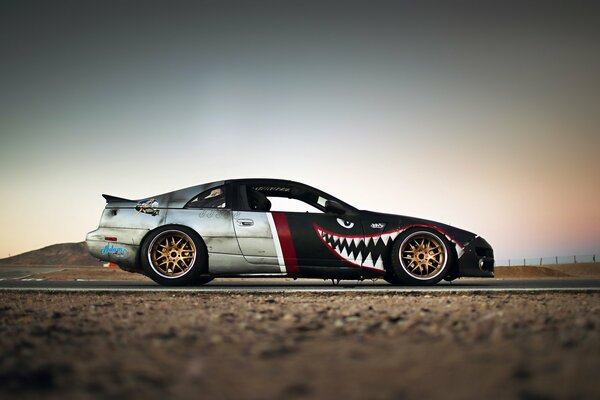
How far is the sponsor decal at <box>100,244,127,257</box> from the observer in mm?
6699

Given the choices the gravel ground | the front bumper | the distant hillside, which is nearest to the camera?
the gravel ground

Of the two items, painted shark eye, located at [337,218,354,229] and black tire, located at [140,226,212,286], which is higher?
painted shark eye, located at [337,218,354,229]

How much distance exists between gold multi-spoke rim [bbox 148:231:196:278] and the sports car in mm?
13

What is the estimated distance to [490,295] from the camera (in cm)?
492

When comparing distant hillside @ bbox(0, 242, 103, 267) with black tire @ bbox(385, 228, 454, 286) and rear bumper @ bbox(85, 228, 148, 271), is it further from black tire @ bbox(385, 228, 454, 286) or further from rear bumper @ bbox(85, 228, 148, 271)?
black tire @ bbox(385, 228, 454, 286)

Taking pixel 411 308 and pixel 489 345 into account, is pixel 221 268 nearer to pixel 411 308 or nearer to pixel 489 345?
pixel 411 308

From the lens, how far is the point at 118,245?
672 centimetres

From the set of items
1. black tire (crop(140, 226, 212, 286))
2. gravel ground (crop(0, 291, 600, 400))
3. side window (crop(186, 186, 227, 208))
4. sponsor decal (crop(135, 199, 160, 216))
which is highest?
side window (crop(186, 186, 227, 208))

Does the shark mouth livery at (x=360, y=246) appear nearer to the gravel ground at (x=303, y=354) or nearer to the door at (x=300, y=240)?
the door at (x=300, y=240)

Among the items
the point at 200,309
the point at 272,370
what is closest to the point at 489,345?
the point at 272,370

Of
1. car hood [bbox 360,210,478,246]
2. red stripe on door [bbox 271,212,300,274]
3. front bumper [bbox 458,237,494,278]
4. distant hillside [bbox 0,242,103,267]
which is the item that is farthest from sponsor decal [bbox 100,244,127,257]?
distant hillside [bbox 0,242,103,267]

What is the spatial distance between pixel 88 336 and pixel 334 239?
434 cm

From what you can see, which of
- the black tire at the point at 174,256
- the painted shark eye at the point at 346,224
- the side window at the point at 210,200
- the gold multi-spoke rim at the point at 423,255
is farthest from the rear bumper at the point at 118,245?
the gold multi-spoke rim at the point at 423,255

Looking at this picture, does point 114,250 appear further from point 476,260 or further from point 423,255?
point 476,260
